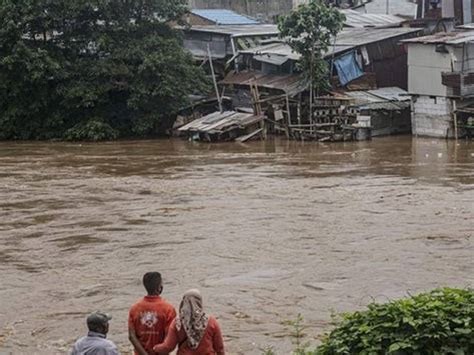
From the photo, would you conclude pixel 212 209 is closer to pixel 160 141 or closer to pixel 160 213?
pixel 160 213

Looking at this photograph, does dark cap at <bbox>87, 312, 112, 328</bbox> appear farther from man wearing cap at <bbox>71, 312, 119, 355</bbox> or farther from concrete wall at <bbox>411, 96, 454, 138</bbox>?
concrete wall at <bbox>411, 96, 454, 138</bbox>

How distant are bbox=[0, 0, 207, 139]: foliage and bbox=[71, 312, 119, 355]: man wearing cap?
26.0 meters

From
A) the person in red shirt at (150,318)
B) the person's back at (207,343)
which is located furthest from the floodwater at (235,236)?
the person's back at (207,343)

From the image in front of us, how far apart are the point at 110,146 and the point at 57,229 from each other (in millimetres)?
14135

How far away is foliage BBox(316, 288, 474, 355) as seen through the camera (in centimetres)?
520

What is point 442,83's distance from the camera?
30.1 m

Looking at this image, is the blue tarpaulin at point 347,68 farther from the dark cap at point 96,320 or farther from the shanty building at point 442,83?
the dark cap at point 96,320

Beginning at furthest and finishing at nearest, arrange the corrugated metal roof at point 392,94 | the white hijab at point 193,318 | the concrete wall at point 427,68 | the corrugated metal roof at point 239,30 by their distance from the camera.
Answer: the corrugated metal roof at point 239,30 < the corrugated metal roof at point 392,94 < the concrete wall at point 427,68 < the white hijab at point 193,318

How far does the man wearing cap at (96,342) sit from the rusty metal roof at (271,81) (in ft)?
90.0

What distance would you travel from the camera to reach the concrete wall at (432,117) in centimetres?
3005

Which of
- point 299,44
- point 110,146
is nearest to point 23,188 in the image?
point 110,146

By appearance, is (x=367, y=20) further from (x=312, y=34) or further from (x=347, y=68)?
(x=312, y=34)

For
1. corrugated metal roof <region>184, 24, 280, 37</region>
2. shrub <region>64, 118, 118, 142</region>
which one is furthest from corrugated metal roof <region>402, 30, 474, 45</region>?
shrub <region>64, 118, 118, 142</region>

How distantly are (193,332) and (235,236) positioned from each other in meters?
9.82
